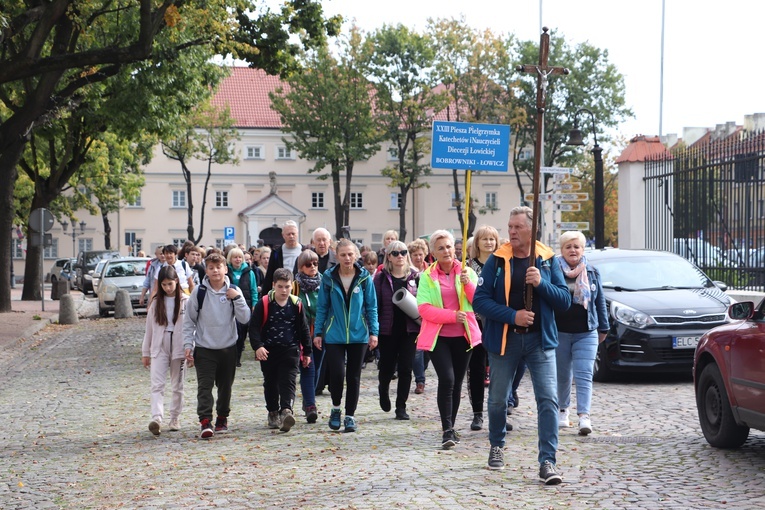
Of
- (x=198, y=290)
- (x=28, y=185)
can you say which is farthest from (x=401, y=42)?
(x=198, y=290)

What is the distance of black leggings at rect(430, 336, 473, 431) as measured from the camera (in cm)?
940

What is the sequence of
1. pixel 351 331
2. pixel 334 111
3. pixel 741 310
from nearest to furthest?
pixel 741 310
pixel 351 331
pixel 334 111

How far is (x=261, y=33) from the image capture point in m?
23.2

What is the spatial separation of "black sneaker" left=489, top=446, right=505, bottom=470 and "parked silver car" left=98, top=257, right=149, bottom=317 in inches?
990

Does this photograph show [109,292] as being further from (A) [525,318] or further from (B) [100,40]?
(A) [525,318]

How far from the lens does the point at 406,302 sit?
10.8m

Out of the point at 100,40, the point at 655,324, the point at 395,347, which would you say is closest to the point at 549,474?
the point at 395,347

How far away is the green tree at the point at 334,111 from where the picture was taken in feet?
201

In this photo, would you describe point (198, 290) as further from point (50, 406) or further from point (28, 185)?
point (28, 185)

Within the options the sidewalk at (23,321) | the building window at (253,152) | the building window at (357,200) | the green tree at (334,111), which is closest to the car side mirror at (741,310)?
the sidewalk at (23,321)

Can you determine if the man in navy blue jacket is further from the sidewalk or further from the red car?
the sidewalk

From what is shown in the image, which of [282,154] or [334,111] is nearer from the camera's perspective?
[334,111]

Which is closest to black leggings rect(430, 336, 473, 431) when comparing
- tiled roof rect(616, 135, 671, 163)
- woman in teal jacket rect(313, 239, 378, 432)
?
woman in teal jacket rect(313, 239, 378, 432)

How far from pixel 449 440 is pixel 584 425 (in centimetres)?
151
